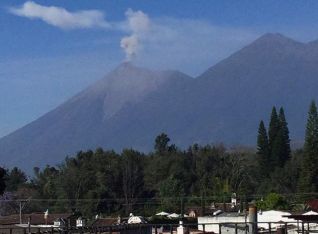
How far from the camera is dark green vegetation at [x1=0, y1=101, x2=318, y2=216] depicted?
87.6m

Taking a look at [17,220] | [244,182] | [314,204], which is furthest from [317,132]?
[17,220]

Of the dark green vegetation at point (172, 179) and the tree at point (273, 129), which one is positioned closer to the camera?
the dark green vegetation at point (172, 179)

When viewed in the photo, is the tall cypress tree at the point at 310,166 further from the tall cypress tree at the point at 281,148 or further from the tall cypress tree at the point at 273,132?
the tall cypress tree at the point at 273,132

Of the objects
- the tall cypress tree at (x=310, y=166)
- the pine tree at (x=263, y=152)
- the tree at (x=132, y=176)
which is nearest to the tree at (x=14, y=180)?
the tree at (x=132, y=176)

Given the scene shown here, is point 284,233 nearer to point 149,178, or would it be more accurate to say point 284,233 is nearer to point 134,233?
point 134,233

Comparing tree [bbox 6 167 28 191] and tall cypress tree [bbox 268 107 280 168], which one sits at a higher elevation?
tall cypress tree [bbox 268 107 280 168]

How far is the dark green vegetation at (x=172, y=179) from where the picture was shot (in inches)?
3450

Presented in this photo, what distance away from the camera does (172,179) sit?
3716 inches

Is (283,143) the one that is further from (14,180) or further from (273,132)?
(14,180)

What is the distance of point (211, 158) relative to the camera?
4178 inches

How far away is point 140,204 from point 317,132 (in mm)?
22017

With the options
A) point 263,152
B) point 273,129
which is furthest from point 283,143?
point 263,152

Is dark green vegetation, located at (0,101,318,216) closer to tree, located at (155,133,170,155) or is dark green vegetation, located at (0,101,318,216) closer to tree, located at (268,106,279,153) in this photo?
tree, located at (268,106,279,153)

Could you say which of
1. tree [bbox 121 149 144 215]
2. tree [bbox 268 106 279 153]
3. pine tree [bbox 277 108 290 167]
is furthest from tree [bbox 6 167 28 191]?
pine tree [bbox 277 108 290 167]
